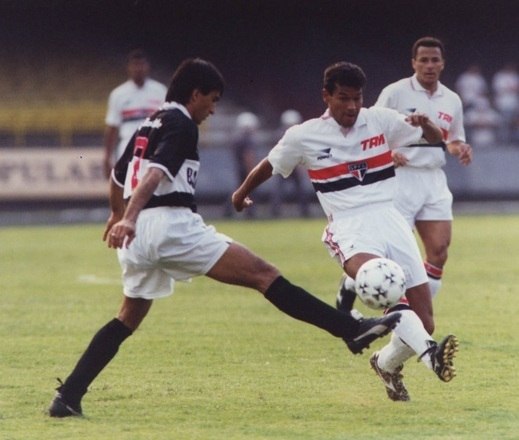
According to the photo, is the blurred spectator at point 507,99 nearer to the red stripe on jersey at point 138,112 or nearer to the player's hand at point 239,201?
the red stripe on jersey at point 138,112

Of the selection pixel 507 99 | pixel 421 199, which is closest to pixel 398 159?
pixel 421 199

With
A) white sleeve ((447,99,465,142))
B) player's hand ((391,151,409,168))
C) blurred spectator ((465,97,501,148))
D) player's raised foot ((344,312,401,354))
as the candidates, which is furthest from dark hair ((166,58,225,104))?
blurred spectator ((465,97,501,148))

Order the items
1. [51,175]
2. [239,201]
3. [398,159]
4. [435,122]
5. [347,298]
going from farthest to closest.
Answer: [51,175], [347,298], [435,122], [398,159], [239,201]

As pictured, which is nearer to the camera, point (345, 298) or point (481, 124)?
point (345, 298)

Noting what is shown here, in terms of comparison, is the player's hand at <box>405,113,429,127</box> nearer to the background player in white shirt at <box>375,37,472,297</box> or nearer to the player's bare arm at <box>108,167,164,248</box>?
the player's bare arm at <box>108,167,164,248</box>

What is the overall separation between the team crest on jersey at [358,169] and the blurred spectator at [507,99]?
75.0 feet

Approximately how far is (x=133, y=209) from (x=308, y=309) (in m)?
1.24

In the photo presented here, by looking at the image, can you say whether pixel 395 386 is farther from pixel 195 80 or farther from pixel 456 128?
pixel 456 128

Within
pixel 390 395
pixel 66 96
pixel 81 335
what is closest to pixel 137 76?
pixel 81 335

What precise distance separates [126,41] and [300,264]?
65.6ft

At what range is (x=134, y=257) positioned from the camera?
778 cm

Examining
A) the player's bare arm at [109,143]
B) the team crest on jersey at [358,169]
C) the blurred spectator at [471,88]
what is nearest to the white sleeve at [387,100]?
the team crest on jersey at [358,169]

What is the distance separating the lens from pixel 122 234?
23.9 ft

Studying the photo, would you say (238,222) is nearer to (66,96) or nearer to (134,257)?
(66,96)
